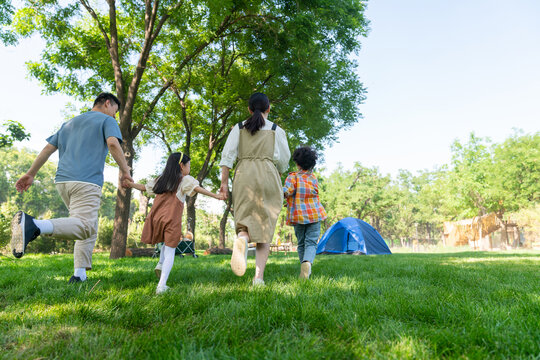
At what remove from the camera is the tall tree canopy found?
31.6 ft

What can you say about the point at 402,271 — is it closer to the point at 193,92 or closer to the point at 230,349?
the point at 230,349

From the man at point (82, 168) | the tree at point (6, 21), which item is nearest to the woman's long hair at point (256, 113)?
the man at point (82, 168)

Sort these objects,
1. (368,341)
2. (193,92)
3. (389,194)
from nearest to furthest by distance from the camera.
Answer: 1. (368,341)
2. (193,92)
3. (389,194)

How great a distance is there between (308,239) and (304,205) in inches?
19.5

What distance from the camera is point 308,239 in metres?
4.48

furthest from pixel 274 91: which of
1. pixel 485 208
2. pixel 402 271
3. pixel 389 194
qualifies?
pixel 389 194

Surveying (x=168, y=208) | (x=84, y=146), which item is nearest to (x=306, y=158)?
(x=168, y=208)

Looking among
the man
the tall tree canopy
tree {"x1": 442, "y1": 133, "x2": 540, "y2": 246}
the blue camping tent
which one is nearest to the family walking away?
the man

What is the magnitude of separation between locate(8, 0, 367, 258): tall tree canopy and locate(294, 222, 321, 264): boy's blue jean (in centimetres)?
623

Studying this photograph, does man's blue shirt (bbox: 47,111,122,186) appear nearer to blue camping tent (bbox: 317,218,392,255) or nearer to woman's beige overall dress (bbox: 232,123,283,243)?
woman's beige overall dress (bbox: 232,123,283,243)

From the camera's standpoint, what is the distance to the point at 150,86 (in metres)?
14.2

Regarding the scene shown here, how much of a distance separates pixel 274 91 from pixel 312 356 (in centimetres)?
1194

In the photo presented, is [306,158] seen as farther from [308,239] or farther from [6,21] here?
[6,21]

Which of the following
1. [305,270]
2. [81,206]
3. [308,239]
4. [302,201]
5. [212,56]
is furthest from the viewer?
[212,56]
